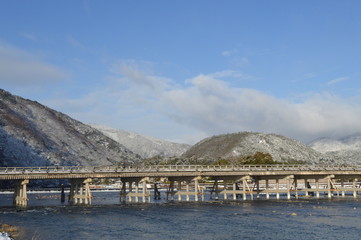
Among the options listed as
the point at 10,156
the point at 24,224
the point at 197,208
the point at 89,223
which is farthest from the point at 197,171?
the point at 10,156

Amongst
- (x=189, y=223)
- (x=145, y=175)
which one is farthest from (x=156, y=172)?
(x=189, y=223)

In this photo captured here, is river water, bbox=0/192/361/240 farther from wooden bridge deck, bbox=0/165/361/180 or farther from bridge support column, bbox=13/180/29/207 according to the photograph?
wooden bridge deck, bbox=0/165/361/180

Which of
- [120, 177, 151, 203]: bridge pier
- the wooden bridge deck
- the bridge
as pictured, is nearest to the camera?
the wooden bridge deck

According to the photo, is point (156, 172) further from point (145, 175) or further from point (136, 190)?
point (136, 190)

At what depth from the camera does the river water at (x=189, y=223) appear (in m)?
49.2

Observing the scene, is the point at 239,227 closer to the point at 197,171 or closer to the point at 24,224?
the point at 24,224

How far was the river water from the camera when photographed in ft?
162

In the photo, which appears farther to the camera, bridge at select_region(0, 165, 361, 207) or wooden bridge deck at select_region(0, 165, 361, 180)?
bridge at select_region(0, 165, 361, 207)

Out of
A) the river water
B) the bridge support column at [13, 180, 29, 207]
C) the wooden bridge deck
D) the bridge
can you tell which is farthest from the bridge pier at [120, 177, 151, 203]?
the bridge support column at [13, 180, 29, 207]

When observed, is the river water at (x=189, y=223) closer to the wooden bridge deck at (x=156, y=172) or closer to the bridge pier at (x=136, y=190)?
the wooden bridge deck at (x=156, y=172)

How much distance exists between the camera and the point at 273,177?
107 m

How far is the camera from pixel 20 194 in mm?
81812

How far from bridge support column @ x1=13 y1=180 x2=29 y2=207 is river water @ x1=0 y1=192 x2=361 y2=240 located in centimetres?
618

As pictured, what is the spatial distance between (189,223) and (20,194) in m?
39.8
